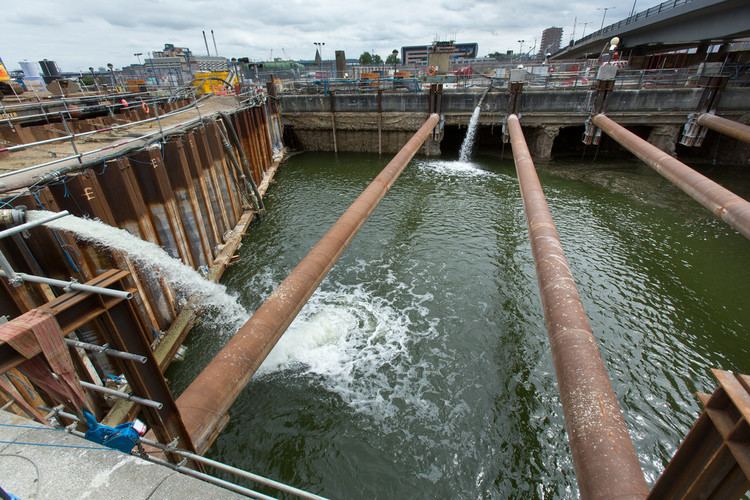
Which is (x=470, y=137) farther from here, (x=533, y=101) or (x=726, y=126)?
(x=726, y=126)

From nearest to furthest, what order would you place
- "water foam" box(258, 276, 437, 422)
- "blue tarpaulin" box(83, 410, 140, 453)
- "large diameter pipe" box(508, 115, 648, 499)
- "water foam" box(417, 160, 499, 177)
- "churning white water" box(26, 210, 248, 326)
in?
"blue tarpaulin" box(83, 410, 140, 453) → "large diameter pipe" box(508, 115, 648, 499) → "churning white water" box(26, 210, 248, 326) → "water foam" box(258, 276, 437, 422) → "water foam" box(417, 160, 499, 177)

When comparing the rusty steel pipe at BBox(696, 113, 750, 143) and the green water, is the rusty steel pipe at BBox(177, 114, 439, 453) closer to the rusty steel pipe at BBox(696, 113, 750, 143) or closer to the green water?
the green water

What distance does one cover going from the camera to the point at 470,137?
79.3 ft

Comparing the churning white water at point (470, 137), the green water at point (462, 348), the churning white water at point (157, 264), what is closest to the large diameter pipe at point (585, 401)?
the green water at point (462, 348)

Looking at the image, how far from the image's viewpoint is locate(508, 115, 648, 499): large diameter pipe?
2.92 metres

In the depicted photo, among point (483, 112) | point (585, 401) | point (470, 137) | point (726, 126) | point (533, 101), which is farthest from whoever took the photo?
point (470, 137)

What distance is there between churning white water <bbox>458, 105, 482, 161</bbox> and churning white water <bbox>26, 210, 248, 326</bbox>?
767 inches

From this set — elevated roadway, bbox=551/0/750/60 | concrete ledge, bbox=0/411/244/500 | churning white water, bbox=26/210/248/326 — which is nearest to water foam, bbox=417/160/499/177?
churning white water, bbox=26/210/248/326

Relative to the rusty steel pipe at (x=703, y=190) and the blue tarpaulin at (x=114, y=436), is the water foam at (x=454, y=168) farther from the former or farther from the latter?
the blue tarpaulin at (x=114, y=436)

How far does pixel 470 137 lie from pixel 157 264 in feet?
70.7

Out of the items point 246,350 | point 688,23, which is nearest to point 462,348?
point 246,350

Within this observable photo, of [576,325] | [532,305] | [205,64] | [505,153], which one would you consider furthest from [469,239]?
[205,64]

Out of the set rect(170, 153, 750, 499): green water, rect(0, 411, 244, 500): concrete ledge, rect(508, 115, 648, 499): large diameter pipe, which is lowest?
rect(170, 153, 750, 499): green water

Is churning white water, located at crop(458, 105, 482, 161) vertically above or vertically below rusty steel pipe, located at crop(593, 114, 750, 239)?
below
